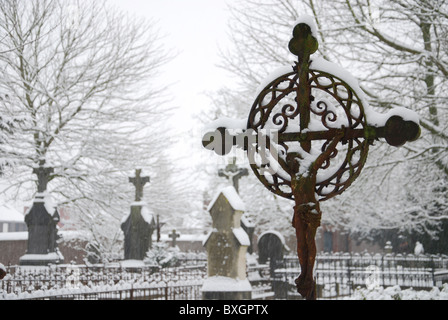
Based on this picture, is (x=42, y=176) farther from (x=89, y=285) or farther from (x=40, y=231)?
(x=89, y=285)

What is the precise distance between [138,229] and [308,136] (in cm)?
1219

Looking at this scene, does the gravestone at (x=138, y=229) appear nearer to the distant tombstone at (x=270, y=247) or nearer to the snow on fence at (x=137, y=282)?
the snow on fence at (x=137, y=282)

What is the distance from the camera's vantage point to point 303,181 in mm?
3111

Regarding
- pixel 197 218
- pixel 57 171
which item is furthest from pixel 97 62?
pixel 197 218

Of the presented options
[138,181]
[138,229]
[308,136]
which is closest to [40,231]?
[138,229]

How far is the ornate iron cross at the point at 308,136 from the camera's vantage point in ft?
10.0

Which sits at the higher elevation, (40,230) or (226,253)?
(40,230)

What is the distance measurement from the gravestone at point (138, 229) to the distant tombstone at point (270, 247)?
416 centimetres

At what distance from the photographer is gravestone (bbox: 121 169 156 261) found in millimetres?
14508

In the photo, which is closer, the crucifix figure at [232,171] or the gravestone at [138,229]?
the gravestone at [138,229]

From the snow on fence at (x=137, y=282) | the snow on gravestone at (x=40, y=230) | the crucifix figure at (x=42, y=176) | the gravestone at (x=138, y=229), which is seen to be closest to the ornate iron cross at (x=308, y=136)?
the snow on fence at (x=137, y=282)

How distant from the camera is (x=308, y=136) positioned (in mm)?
3277

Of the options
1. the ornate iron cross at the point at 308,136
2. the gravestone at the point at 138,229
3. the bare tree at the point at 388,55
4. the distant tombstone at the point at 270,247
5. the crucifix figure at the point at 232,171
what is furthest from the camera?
the distant tombstone at the point at 270,247

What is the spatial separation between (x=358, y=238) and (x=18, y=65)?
2858cm
